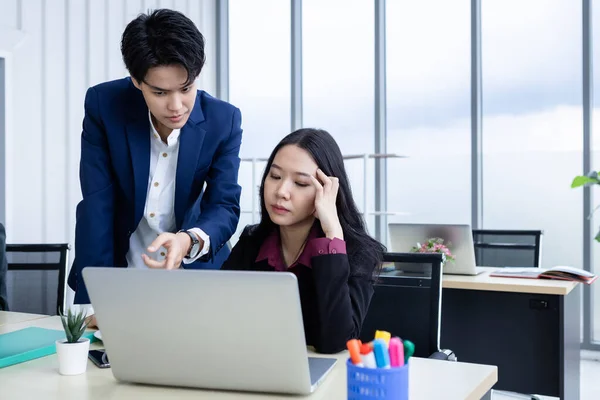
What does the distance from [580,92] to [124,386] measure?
3.79 metres

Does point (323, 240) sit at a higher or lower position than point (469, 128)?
lower

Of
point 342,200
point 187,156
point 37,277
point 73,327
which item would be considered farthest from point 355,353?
point 37,277

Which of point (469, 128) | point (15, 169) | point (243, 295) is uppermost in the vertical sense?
point (469, 128)

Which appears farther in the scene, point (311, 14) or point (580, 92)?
point (311, 14)

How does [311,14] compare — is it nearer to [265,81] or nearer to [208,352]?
[265,81]

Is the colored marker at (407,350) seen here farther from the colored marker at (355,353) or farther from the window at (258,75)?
the window at (258,75)

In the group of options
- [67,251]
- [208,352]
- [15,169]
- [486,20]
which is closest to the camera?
[208,352]

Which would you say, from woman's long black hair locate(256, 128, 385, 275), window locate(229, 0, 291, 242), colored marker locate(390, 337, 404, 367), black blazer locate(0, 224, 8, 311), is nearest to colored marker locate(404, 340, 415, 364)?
colored marker locate(390, 337, 404, 367)

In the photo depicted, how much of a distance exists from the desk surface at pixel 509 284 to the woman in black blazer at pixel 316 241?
3.60 ft

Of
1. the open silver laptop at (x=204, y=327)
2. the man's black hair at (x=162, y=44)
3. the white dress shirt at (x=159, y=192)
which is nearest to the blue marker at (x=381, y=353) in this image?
the open silver laptop at (x=204, y=327)

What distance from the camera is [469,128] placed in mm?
4297

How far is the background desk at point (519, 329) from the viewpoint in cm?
245

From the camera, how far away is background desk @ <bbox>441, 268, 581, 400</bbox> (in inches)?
96.4

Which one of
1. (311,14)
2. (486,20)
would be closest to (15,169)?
(311,14)
